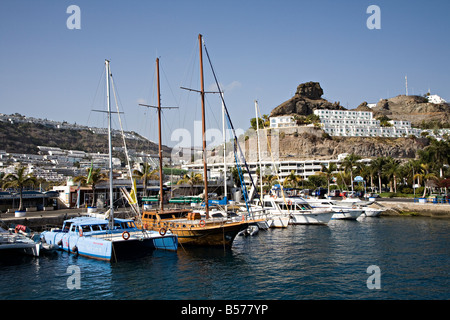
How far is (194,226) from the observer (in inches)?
1258

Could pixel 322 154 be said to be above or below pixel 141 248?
above

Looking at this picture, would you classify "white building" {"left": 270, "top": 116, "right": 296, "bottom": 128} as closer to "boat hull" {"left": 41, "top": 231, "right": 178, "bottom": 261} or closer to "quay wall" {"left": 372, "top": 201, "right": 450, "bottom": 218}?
"quay wall" {"left": 372, "top": 201, "right": 450, "bottom": 218}

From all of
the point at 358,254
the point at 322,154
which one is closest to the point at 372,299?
the point at 358,254

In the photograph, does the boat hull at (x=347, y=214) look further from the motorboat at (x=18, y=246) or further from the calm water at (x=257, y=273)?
the motorboat at (x=18, y=246)

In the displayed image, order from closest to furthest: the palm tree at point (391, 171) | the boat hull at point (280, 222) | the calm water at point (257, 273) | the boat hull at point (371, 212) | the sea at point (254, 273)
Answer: the sea at point (254, 273)
the calm water at point (257, 273)
the boat hull at point (280, 222)
the boat hull at point (371, 212)
the palm tree at point (391, 171)

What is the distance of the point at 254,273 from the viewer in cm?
2469

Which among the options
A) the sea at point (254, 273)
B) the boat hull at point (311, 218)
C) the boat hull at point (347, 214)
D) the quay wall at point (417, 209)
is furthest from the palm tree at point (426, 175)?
the sea at point (254, 273)

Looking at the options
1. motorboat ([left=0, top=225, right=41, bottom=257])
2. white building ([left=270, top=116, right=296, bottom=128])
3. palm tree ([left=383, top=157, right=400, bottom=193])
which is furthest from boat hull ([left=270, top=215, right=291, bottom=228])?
white building ([left=270, top=116, right=296, bottom=128])

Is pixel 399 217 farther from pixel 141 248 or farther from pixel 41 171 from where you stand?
pixel 41 171

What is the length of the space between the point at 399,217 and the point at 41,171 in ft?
473

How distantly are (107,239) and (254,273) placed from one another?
12043 mm

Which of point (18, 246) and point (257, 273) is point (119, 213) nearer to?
point (18, 246)

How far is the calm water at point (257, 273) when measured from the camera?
20.6 m

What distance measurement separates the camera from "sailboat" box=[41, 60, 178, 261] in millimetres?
28130
